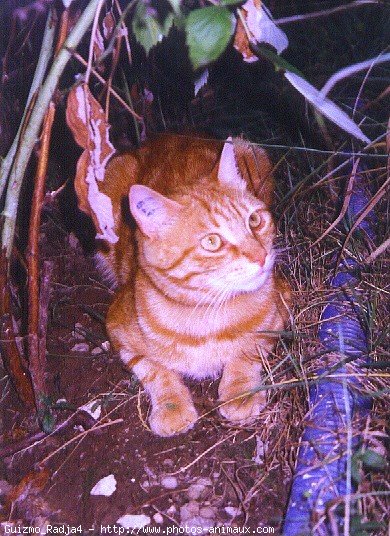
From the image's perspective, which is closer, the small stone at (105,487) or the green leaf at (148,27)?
the green leaf at (148,27)

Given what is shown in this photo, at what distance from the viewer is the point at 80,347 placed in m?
2.27

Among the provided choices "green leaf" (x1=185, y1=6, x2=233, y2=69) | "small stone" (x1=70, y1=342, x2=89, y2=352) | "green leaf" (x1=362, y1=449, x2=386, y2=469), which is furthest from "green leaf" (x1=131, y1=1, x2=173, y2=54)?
"small stone" (x1=70, y1=342, x2=89, y2=352)

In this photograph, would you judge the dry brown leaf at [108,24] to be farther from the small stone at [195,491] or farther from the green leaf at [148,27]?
the small stone at [195,491]

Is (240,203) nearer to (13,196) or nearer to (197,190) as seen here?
(197,190)

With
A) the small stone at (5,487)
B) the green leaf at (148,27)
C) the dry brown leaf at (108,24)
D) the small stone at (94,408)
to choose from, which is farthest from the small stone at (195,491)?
the dry brown leaf at (108,24)

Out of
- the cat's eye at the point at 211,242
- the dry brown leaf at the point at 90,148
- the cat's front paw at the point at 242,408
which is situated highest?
the dry brown leaf at the point at 90,148

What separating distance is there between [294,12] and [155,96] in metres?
0.89

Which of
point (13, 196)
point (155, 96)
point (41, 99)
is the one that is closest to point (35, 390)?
point (13, 196)

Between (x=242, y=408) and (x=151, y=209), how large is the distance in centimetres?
67

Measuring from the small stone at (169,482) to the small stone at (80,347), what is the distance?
0.69m

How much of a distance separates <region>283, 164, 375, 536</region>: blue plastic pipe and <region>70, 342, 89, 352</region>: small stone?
88 cm

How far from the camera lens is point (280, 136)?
278 centimetres

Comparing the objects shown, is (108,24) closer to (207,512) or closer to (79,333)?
(79,333)

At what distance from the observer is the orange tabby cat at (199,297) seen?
184 cm
